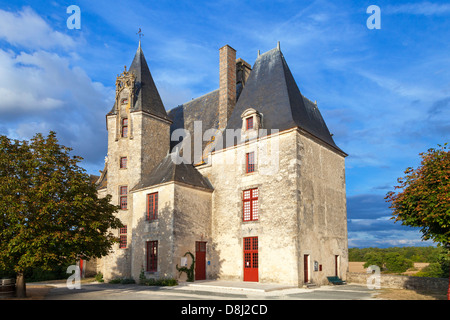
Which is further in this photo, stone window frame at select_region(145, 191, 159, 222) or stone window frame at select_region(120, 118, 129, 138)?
stone window frame at select_region(120, 118, 129, 138)

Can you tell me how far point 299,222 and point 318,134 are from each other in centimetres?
602

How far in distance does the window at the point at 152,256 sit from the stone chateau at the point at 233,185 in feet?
0.18

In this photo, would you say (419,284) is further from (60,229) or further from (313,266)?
(60,229)

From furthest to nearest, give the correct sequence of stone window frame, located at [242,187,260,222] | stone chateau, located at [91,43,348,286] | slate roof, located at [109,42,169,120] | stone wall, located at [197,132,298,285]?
slate roof, located at [109,42,169,120], stone window frame, located at [242,187,260,222], stone chateau, located at [91,43,348,286], stone wall, located at [197,132,298,285]

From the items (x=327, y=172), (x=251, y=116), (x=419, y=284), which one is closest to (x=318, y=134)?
(x=327, y=172)

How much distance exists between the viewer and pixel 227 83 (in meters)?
25.7

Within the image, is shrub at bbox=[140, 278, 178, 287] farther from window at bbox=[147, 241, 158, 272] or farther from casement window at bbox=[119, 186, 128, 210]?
casement window at bbox=[119, 186, 128, 210]

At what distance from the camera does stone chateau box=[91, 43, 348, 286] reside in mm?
19562

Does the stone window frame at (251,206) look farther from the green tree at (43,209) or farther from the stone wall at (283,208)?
the green tree at (43,209)

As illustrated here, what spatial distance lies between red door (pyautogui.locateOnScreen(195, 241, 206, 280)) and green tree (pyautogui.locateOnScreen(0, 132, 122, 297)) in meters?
6.68

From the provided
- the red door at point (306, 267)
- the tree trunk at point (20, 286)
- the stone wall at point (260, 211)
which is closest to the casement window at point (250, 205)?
the stone wall at point (260, 211)

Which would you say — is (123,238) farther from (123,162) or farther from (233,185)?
(233,185)

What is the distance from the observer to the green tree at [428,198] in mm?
11930

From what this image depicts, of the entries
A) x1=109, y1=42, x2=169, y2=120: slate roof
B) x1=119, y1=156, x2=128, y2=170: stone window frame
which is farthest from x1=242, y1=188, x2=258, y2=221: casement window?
x1=109, y1=42, x2=169, y2=120: slate roof
